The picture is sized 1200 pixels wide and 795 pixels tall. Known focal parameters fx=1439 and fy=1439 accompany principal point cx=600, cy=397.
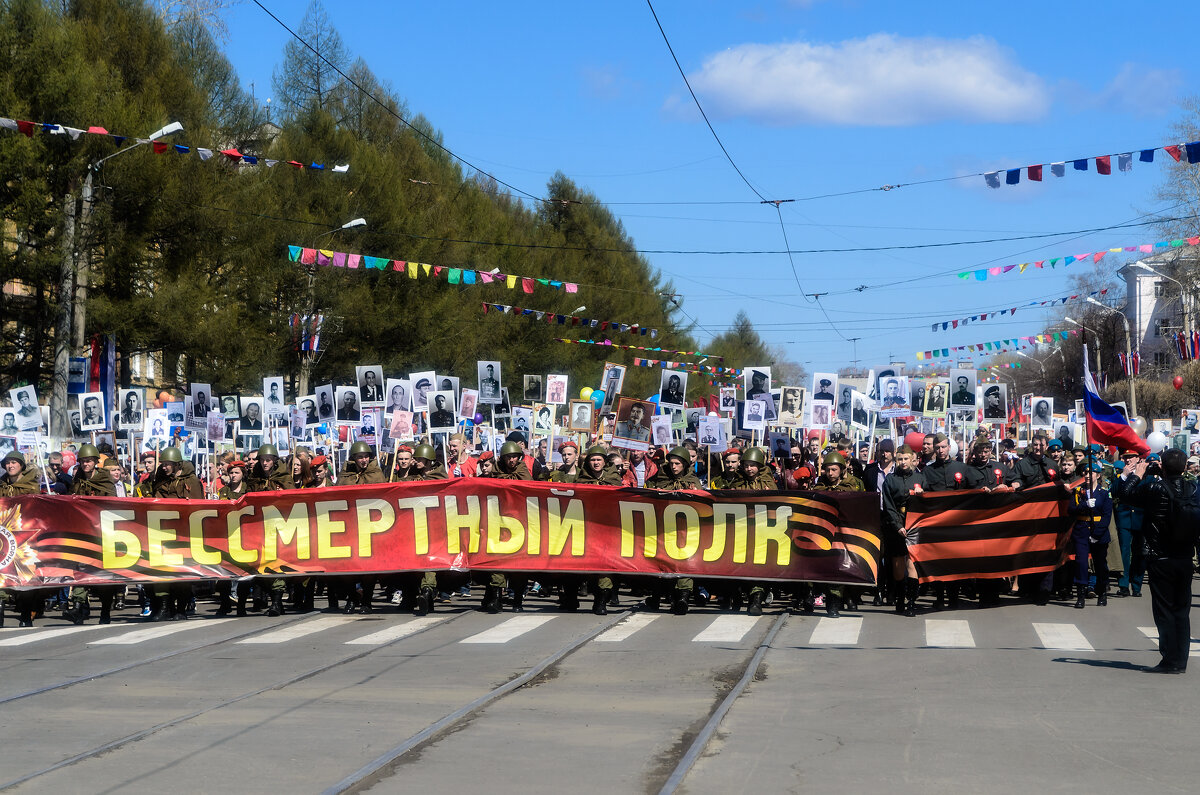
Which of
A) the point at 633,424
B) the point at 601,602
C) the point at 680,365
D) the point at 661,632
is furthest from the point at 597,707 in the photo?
the point at 680,365

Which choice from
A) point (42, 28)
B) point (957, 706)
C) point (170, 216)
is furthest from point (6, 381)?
point (957, 706)

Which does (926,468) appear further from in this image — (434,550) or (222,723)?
(222,723)

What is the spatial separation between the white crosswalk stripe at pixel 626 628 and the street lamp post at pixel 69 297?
64.6 ft

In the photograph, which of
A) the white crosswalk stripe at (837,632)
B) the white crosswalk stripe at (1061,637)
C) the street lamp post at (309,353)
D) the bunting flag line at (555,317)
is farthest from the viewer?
the street lamp post at (309,353)

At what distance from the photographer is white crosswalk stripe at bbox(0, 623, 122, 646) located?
529 inches

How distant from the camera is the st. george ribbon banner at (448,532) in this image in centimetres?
1523

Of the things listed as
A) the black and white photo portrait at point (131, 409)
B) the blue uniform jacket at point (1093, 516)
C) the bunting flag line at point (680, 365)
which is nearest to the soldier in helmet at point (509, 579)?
the blue uniform jacket at point (1093, 516)

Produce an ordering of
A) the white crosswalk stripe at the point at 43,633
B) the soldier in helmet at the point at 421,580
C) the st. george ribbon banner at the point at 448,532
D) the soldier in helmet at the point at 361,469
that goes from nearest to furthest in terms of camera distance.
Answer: the white crosswalk stripe at the point at 43,633
the st. george ribbon banner at the point at 448,532
the soldier in helmet at the point at 421,580
the soldier in helmet at the point at 361,469

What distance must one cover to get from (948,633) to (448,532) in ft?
17.5

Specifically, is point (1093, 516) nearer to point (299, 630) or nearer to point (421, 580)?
point (421, 580)

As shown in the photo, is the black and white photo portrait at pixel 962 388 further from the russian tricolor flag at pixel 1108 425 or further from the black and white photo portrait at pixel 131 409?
the black and white photo portrait at pixel 131 409

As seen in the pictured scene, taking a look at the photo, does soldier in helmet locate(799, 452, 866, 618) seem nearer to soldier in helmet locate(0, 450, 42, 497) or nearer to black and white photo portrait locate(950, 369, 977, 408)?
soldier in helmet locate(0, 450, 42, 497)

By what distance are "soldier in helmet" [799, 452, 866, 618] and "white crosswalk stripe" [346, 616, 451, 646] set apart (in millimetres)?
3857

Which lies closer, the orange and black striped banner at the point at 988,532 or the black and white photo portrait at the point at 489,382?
the orange and black striped banner at the point at 988,532
